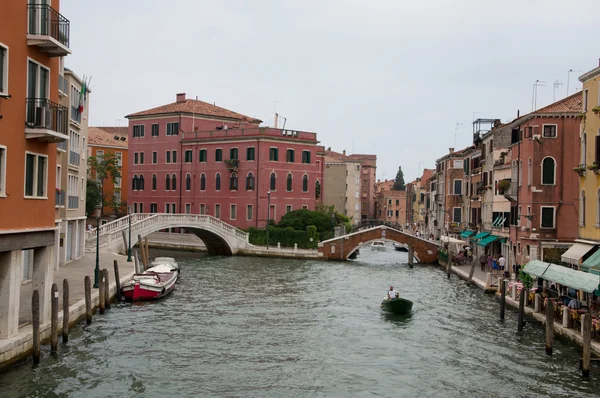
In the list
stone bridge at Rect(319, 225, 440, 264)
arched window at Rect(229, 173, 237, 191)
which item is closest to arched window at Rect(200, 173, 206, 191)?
arched window at Rect(229, 173, 237, 191)

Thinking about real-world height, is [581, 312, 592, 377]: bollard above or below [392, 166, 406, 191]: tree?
below

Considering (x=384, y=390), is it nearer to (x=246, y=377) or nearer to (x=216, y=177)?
(x=246, y=377)

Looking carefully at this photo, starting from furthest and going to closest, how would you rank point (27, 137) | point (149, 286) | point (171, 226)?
point (171, 226), point (149, 286), point (27, 137)

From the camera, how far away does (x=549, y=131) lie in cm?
3106

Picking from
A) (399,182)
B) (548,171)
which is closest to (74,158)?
(548,171)

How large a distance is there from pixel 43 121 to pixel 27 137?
0.51 m

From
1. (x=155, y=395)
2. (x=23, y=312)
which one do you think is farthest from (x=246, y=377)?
(x=23, y=312)

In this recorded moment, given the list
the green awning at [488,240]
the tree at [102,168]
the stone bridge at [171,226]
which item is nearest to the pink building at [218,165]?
the tree at [102,168]

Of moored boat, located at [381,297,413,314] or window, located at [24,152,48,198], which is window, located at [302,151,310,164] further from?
window, located at [24,152,48,198]

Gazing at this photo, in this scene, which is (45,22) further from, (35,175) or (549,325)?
(549,325)

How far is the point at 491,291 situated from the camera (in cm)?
2984

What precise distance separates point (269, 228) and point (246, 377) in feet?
112

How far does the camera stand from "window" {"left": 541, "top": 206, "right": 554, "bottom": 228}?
31.3 meters

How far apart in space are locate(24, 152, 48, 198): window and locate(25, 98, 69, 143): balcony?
463 mm
